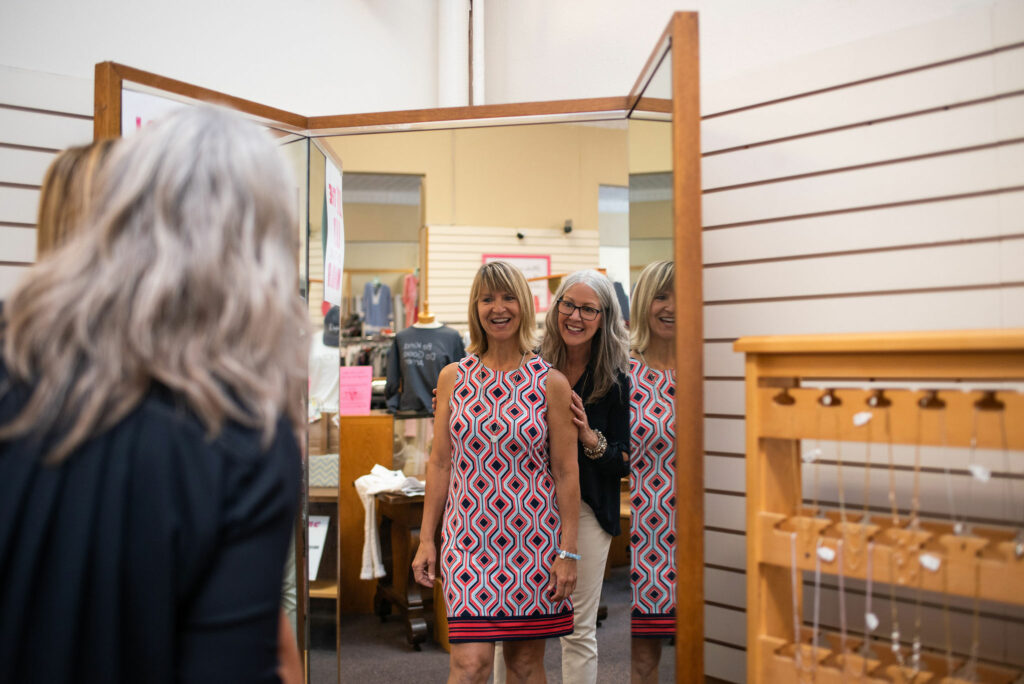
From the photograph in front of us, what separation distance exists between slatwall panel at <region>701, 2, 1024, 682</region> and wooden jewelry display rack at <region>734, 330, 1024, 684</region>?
313 mm

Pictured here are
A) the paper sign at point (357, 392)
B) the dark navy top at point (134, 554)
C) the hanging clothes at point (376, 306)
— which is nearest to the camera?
the dark navy top at point (134, 554)

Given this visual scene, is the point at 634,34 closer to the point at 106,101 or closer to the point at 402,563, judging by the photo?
the point at 106,101

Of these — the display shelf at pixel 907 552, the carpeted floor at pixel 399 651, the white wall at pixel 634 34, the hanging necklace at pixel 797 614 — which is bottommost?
the carpeted floor at pixel 399 651

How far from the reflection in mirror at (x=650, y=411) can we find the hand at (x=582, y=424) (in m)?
0.30

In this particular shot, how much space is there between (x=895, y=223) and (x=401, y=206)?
16.5 feet

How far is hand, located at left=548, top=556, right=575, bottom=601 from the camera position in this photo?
2.82 metres

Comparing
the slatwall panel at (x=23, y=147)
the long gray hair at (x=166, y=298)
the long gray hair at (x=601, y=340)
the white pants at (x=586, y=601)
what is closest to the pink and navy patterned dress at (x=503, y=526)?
the white pants at (x=586, y=601)

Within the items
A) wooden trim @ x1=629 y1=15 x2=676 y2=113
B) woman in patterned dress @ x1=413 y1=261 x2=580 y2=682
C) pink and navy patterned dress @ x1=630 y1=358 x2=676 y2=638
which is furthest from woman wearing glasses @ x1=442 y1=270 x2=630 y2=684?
wooden trim @ x1=629 y1=15 x2=676 y2=113

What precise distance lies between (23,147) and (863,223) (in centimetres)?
287

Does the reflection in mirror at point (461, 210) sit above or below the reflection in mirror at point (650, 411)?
above

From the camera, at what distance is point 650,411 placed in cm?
→ 256

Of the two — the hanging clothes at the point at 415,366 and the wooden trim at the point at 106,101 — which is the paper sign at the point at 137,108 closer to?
the wooden trim at the point at 106,101

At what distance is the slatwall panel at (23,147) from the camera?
9.15 ft

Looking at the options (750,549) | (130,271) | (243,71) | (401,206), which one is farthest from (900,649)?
(401,206)
